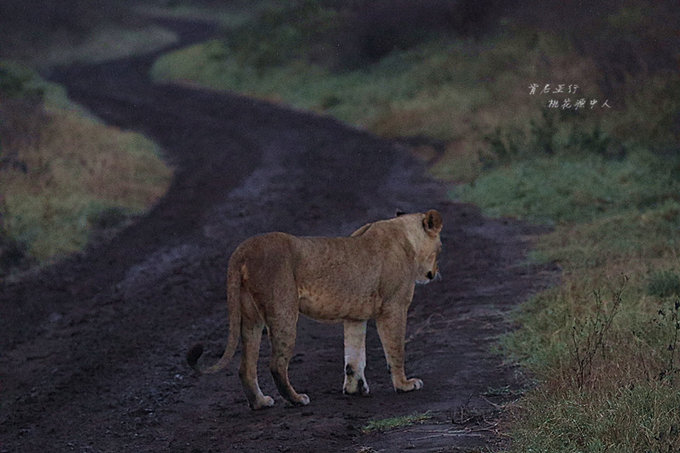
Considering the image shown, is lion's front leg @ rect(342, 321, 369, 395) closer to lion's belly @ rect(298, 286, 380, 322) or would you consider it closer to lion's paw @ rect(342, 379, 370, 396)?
lion's paw @ rect(342, 379, 370, 396)

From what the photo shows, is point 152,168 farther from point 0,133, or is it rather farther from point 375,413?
point 375,413

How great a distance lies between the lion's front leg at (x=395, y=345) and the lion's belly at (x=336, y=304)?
0.11 m

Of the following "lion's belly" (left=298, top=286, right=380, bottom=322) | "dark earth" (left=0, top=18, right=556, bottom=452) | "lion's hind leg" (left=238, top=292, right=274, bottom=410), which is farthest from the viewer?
"lion's belly" (left=298, top=286, right=380, bottom=322)

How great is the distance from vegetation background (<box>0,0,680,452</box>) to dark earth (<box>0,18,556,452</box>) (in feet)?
1.43

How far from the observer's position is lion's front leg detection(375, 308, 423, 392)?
7.00 meters

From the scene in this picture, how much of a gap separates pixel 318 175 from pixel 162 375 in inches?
393

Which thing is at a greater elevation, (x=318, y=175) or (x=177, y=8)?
(x=177, y=8)

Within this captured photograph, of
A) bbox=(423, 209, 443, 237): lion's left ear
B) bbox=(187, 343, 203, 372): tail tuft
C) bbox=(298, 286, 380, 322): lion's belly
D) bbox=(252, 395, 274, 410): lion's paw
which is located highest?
bbox=(423, 209, 443, 237): lion's left ear

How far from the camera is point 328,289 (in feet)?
22.3

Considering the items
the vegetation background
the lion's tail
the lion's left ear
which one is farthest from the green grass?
the lion's left ear

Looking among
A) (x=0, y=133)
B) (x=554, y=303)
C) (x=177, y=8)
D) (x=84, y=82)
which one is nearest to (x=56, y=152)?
(x=0, y=133)

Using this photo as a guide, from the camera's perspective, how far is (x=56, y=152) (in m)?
17.1

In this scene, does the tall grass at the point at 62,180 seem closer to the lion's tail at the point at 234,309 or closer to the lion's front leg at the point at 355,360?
the lion's tail at the point at 234,309

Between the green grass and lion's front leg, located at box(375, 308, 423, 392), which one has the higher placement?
lion's front leg, located at box(375, 308, 423, 392)
